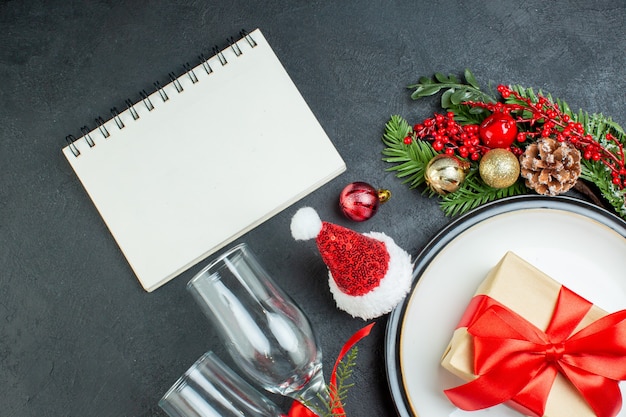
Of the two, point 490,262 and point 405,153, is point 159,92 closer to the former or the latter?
point 405,153

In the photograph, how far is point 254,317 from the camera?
603 mm

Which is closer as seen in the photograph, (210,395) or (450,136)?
(210,395)

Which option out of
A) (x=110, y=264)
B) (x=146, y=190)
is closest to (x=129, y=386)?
(x=110, y=264)

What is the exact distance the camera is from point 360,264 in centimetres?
66

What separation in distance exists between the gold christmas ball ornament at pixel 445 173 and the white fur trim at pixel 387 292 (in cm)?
11

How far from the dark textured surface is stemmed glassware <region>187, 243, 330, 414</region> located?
0.16 m

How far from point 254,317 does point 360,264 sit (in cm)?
14

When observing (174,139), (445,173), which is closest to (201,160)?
(174,139)

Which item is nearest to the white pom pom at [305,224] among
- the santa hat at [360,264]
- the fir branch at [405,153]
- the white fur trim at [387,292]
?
the santa hat at [360,264]

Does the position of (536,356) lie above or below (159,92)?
below

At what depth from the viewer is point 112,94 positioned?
2.78ft

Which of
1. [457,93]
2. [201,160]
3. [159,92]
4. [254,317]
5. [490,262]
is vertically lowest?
[490,262]

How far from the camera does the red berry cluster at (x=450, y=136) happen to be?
78 cm

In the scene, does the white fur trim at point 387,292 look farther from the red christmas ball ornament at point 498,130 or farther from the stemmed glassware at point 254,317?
the red christmas ball ornament at point 498,130
